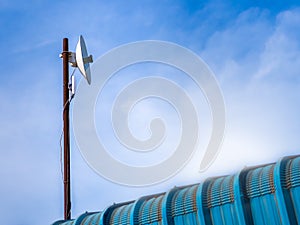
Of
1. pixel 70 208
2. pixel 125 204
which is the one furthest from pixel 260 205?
pixel 70 208

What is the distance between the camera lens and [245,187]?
10.5 m

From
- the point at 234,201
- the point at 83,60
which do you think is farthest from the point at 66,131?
the point at 234,201

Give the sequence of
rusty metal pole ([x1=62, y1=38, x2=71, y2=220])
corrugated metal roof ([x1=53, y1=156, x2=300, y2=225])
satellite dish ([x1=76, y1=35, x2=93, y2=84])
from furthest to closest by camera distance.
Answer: satellite dish ([x1=76, y1=35, x2=93, y2=84])
rusty metal pole ([x1=62, y1=38, x2=71, y2=220])
corrugated metal roof ([x1=53, y1=156, x2=300, y2=225])

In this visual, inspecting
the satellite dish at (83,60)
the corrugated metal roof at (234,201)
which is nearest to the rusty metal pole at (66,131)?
the satellite dish at (83,60)

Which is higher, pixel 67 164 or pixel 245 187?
pixel 67 164

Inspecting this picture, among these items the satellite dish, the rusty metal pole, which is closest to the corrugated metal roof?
the rusty metal pole

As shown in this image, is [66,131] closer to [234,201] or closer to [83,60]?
[83,60]

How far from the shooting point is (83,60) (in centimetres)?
1823

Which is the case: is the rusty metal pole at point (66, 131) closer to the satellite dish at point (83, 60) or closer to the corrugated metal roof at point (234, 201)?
the satellite dish at point (83, 60)

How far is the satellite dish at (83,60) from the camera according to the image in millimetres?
18000

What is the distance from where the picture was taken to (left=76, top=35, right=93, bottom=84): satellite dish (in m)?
18.0

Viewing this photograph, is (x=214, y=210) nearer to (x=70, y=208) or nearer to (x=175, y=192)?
(x=175, y=192)

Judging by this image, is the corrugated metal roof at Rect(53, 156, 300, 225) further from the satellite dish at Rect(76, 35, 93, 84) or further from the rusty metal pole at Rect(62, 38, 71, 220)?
the satellite dish at Rect(76, 35, 93, 84)

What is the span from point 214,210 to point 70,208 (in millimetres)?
7969
